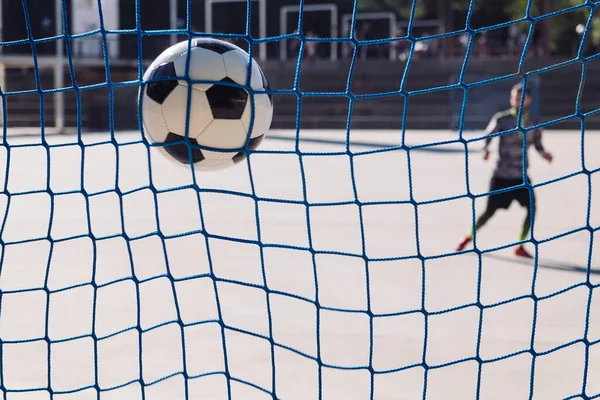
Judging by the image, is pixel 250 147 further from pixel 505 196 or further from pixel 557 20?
pixel 557 20

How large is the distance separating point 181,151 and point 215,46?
1.39 feet

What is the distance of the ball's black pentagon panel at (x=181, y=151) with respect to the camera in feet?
10.5

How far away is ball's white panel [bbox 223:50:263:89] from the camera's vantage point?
320 centimetres

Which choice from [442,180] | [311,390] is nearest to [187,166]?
[311,390]

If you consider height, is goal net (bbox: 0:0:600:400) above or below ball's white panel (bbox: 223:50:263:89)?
below

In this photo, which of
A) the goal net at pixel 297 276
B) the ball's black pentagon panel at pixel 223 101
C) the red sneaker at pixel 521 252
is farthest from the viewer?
the red sneaker at pixel 521 252

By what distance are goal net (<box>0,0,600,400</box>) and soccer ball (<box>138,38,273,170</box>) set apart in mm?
93

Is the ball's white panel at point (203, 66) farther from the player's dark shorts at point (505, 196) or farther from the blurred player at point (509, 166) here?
the player's dark shorts at point (505, 196)

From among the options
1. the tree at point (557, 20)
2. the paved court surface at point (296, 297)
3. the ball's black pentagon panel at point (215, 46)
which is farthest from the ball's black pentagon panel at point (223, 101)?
the tree at point (557, 20)

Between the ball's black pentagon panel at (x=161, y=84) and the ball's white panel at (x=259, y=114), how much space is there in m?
0.29

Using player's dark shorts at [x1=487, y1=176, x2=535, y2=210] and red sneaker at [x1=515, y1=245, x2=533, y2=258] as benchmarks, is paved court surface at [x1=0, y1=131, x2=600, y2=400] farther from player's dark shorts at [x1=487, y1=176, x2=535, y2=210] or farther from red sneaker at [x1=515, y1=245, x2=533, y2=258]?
player's dark shorts at [x1=487, y1=176, x2=535, y2=210]

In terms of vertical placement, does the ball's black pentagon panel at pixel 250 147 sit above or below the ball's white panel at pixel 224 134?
below

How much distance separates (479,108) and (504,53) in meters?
4.51

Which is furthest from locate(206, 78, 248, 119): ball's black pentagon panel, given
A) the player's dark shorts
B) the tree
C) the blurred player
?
the tree
